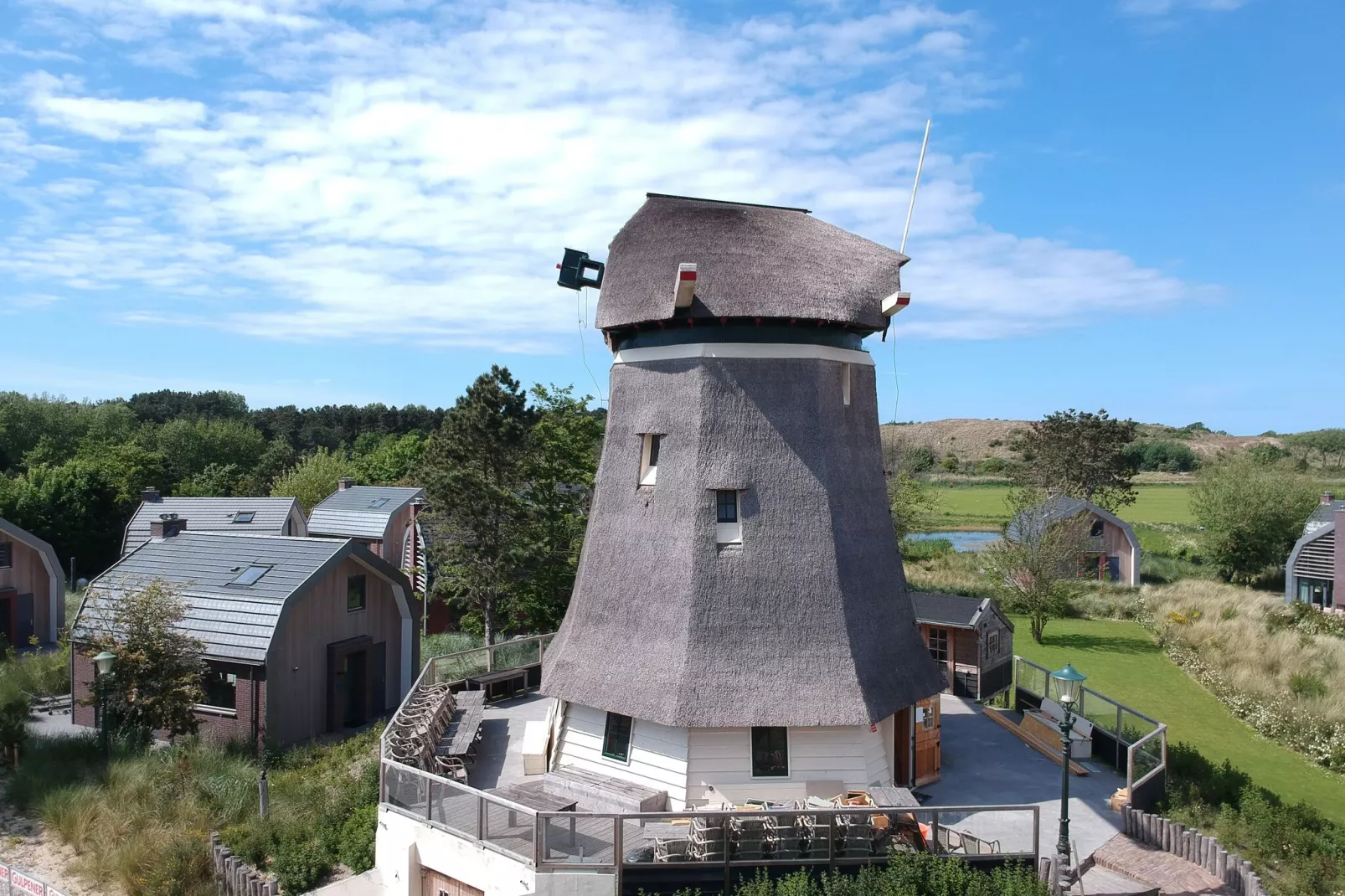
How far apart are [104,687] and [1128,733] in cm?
1749

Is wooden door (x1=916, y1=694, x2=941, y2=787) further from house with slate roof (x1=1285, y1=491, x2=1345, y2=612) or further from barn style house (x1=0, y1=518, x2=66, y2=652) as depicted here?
Result: house with slate roof (x1=1285, y1=491, x2=1345, y2=612)

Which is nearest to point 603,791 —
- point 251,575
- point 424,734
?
point 424,734

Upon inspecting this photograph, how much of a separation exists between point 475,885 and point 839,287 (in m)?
9.31

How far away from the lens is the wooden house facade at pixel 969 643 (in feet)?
61.5

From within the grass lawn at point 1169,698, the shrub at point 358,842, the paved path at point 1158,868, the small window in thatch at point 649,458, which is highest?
the small window in thatch at point 649,458

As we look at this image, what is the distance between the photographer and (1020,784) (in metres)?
13.5

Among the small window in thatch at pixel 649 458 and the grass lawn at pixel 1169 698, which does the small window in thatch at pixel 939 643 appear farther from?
the small window in thatch at pixel 649 458

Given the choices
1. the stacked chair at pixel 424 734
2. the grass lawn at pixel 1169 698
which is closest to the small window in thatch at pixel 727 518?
the stacked chair at pixel 424 734

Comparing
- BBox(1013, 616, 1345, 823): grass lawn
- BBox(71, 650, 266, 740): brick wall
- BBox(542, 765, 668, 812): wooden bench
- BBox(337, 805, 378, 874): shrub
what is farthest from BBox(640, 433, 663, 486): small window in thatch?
BBox(1013, 616, 1345, 823): grass lawn

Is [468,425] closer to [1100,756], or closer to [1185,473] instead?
[1100,756]

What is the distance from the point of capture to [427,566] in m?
29.3

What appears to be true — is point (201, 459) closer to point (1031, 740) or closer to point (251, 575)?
point (251, 575)

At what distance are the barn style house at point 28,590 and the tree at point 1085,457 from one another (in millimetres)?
45257

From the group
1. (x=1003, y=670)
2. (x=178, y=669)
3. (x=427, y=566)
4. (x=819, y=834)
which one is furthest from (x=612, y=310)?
(x=427, y=566)
